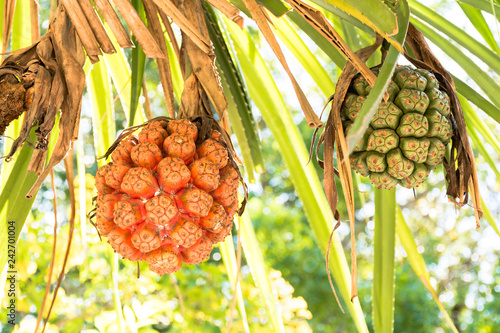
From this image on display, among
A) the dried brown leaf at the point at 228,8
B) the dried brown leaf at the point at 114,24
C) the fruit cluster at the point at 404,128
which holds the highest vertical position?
the dried brown leaf at the point at 114,24

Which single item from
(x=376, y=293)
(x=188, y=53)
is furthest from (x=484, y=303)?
(x=188, y=53)

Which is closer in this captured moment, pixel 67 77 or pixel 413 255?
pixel 67 77

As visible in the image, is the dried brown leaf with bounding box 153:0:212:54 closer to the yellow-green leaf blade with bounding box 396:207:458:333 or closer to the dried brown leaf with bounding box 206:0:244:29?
the dried brown leaf with bounding box 206:0:244:29

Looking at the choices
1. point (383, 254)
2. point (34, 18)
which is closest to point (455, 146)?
point (383, 254)

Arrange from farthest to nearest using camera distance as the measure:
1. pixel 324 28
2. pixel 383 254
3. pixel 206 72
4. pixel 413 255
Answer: pixel 413 255 → pixel 383 254 → pixel 206 72 → pixel 324 28

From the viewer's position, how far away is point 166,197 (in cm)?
44

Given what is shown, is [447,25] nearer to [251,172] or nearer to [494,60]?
[494,60]

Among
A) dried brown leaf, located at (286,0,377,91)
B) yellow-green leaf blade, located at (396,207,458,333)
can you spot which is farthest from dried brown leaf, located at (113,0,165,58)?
yellow-green leaf blade, located at (396,207,458,333)

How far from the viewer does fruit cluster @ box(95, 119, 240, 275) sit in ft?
1.44

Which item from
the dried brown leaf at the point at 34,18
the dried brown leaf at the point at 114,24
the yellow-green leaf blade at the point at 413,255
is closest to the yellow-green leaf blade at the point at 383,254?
the yellow-green leaf blade at the point at 413,255

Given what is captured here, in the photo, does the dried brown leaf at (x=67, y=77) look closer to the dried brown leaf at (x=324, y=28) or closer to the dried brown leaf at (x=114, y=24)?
the dried brown leaf at (x=114, y=24)

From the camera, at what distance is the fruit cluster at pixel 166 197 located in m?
0.44

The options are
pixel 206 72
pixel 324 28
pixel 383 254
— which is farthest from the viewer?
Result: pixel 383 254

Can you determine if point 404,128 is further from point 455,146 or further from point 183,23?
point 183,23
